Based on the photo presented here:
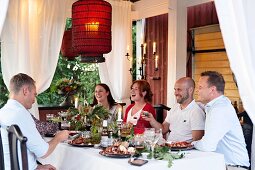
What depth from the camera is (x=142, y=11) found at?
5688mm

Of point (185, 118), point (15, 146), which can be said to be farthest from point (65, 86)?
point (15, 146)

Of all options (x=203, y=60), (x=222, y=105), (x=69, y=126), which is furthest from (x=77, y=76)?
(x=222, y=105)

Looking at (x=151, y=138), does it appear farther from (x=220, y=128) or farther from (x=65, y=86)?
(x=65, y=86)

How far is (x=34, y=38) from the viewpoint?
15.4ft

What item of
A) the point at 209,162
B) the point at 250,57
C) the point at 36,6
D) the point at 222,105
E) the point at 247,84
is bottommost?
the point at 209,162

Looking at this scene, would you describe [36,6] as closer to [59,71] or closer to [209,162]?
[59,71]

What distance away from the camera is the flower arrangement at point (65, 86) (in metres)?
4.70

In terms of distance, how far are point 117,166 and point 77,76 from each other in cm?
400

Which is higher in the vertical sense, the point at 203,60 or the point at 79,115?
the point at 203,60

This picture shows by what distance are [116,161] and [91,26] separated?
4.46 ft

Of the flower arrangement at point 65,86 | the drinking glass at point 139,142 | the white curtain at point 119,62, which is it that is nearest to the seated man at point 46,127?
the drinking glass at point 139,142

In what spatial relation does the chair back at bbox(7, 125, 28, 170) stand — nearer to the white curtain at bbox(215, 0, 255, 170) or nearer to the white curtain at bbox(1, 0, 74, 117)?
the white curtain at bbox(215, 0, 255, 170)

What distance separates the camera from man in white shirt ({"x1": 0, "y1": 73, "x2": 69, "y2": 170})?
2.33 metres

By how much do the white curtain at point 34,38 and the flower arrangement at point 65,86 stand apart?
150 mm
